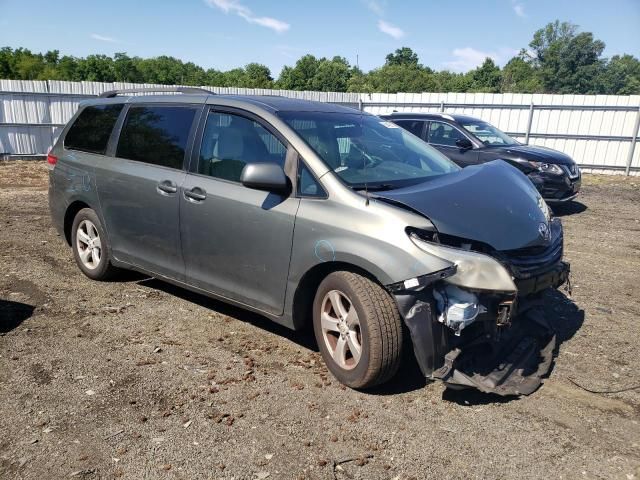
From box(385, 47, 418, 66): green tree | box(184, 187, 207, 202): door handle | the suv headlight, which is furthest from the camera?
box(385, 47, 418, 66): green tree

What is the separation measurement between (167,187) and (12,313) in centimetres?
185

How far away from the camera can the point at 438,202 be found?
3.40 meters

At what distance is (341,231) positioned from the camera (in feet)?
11.1

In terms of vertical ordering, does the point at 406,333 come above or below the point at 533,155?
below

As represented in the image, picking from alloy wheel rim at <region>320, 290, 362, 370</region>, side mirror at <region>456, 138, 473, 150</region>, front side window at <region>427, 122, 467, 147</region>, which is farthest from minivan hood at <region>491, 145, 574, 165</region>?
alloy wheel rim at <region>320, 290, 362, 370</region>

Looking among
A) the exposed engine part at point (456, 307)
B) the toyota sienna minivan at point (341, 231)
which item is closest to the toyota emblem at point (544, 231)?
the toyota sienna minivan at point (341, 231)

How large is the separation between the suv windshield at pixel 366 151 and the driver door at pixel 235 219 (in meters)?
0.30

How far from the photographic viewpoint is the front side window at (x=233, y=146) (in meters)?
3.89

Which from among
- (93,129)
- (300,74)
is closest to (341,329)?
(93,129)

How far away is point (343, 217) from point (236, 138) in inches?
49.1

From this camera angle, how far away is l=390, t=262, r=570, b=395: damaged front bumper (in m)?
3.05

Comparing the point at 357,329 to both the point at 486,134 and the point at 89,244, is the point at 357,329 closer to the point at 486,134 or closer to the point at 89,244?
the point at 89,244

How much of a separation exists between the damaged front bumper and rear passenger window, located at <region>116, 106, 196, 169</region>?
2.38 meters

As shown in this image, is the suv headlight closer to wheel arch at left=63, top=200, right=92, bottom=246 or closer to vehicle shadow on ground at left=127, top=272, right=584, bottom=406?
vehicle shadow on ground at left=127, top=272, right=584, bottom=406
